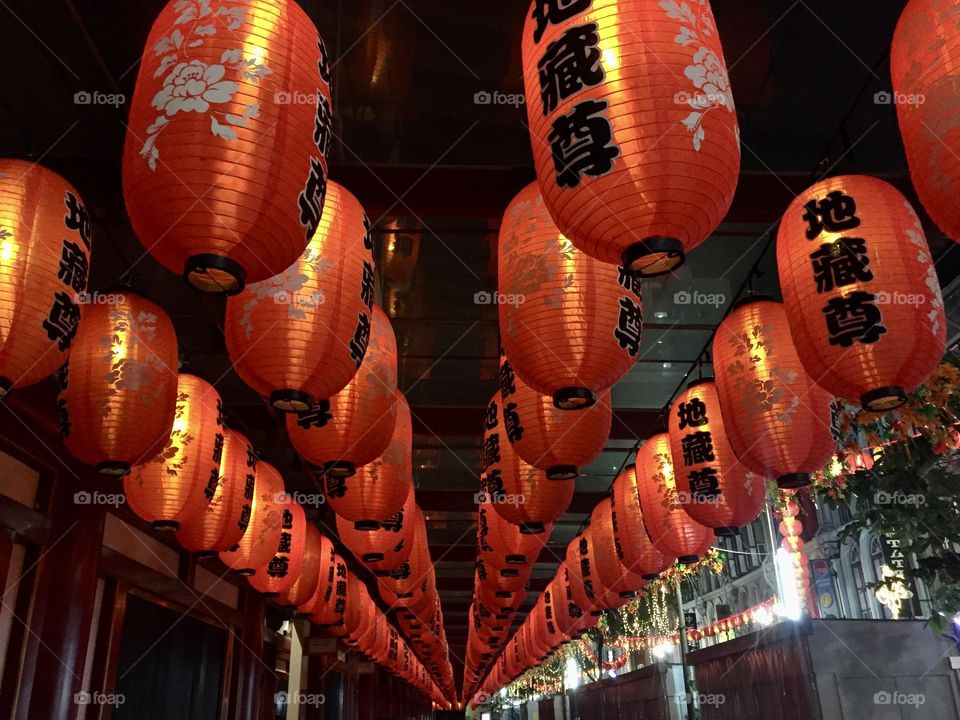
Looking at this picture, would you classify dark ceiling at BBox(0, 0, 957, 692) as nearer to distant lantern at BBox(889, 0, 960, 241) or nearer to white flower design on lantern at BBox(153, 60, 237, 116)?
distant lantern at BBox(889, 0, 960, 241)

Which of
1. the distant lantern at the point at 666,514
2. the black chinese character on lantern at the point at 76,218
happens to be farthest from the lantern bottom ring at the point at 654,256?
the distant lantern at the point at 666,514

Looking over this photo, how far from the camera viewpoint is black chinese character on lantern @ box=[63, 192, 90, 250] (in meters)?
3.52

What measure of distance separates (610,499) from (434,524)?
8.45 metres

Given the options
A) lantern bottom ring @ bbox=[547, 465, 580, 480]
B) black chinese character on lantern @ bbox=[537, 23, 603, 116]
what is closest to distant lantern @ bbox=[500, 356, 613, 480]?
lantern bottom ring @ bbox=[547, 465, 580, 480]

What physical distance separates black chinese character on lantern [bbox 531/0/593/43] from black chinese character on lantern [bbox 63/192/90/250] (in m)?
2.36

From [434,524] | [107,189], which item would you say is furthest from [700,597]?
[107,189]

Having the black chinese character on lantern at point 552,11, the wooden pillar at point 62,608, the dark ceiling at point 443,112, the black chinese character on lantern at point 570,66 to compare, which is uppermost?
the dark ceiling at point 443,112

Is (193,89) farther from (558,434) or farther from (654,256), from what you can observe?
(558,434)

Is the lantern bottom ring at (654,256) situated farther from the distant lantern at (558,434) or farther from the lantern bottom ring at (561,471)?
the lantern bottom ring at (561,471)

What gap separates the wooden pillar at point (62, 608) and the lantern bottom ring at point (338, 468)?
10.5 feet

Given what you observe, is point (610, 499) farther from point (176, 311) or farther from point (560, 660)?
point (560, 660)

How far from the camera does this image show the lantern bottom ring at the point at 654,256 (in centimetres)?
252

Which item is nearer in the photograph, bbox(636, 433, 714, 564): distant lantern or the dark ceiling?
the dark ceiling

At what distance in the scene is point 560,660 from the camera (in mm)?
31156
